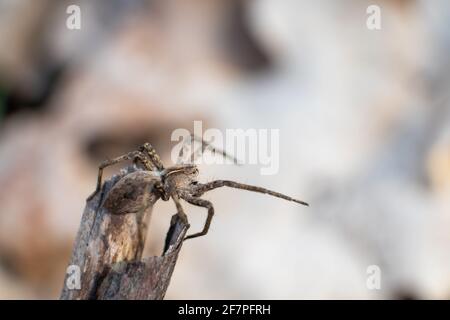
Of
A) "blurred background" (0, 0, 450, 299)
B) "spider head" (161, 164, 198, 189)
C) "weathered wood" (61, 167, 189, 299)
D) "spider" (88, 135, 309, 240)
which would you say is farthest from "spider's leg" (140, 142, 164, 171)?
"blurred background" (0, 0, 450, 299)

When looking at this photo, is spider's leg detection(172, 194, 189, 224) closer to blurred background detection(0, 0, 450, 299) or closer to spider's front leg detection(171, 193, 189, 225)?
spider's front leg detection(171, 193, 189, 225)

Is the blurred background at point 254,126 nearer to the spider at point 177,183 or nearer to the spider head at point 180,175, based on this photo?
the spider at point 177,183

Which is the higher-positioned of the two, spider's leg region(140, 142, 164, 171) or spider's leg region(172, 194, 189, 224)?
spider's leg region(140, 142, 164, 171)

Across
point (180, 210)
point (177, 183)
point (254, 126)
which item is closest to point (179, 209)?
point (180, 210)

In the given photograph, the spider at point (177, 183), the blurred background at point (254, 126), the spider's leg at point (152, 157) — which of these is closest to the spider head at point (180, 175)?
the spider at point (177, 183)

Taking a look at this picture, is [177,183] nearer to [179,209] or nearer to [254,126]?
[179,209]
